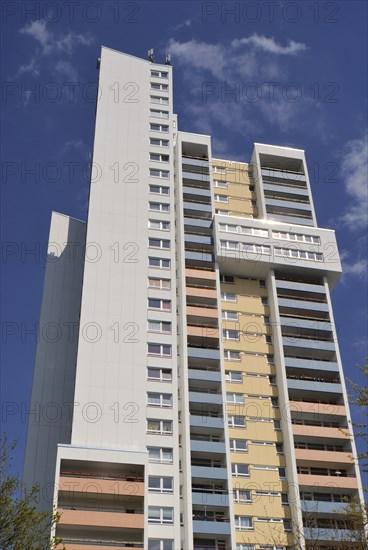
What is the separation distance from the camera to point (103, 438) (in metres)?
54.9

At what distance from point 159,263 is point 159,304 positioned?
16.4ft

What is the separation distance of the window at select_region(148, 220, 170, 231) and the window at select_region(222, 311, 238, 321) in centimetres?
1055

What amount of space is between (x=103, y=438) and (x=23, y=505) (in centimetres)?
2714

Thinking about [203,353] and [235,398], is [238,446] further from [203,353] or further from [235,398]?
[203,353]

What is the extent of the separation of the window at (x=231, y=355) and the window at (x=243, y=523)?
15.0m

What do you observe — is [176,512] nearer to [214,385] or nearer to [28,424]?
[214,385]

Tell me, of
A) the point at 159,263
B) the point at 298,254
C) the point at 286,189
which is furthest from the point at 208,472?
the point at 286,189

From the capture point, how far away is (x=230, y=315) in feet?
227

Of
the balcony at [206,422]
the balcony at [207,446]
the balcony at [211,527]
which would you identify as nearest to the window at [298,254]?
the balcony at [206,422]

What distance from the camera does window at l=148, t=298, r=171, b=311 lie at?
64769 millimetres

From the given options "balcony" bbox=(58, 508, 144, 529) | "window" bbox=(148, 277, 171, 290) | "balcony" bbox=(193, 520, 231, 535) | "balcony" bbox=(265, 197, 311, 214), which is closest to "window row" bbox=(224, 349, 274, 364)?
"window" bbox=(148, 277, 171, 290)

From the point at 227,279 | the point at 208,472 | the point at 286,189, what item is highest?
the point at 286,189

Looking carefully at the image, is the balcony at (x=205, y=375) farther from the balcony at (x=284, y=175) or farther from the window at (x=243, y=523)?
the balcony at (x=284, y=175)

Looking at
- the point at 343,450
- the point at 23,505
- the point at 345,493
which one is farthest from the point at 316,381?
the point at 23,505
